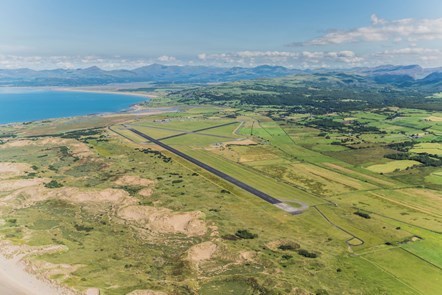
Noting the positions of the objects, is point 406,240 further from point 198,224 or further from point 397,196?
point 198,224

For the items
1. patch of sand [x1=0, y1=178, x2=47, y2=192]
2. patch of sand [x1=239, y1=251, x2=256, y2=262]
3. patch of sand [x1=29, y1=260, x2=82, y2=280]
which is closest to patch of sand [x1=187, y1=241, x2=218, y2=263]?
patch of sand [x1=239, y1=251, x2=256, y2=262]

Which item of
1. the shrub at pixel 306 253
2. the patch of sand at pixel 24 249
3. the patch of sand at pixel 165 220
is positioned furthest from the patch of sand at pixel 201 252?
the patch of sand at pixel 24 249

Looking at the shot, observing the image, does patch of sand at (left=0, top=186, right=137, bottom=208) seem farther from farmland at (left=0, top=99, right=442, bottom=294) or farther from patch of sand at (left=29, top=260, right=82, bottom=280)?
patch of sand at (left=29, top=260, right=82, bottom=280)

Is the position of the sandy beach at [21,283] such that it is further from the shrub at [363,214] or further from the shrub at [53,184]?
the shrub at [363,214]

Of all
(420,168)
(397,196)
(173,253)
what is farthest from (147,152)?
(420,168)

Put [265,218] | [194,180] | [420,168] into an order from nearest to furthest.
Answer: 1. [265,218]
2. [194,180]
3. [420,168]

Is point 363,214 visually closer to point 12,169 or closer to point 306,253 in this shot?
point 306,253
